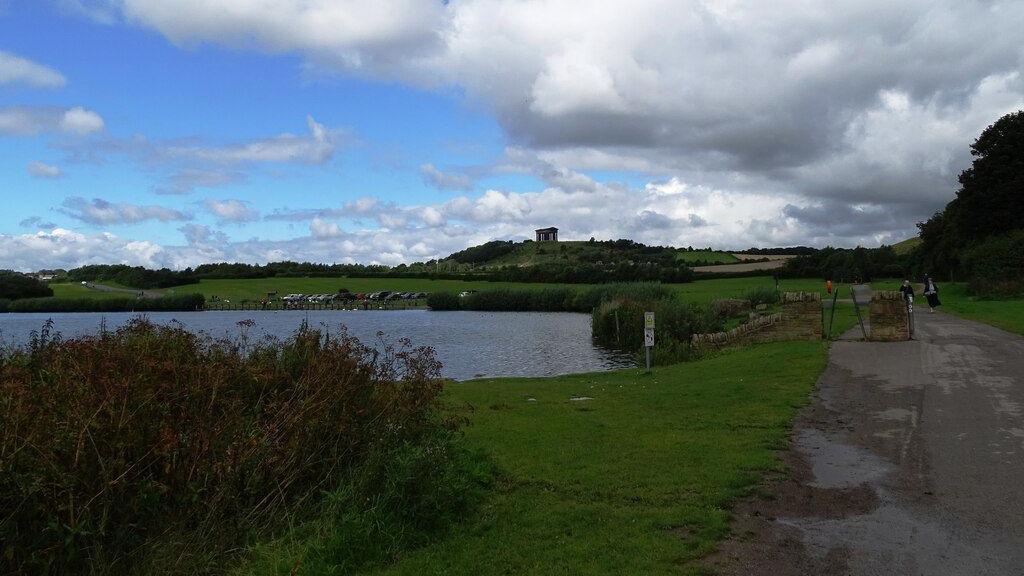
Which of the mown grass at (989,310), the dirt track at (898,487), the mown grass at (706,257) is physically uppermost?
the mown grass at (706,257)

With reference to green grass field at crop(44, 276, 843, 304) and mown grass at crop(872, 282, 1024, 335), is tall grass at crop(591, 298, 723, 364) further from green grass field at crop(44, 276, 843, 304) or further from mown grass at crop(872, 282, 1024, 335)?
green grass field at crop(44, 276, 843, 304)

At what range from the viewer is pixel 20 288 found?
117 meters

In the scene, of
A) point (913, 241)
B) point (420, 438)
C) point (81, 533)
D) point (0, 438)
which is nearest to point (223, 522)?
point (81, 533)

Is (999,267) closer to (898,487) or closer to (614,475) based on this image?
(898,487)

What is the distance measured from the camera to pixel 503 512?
24.0 feet

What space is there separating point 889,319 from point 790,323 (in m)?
3.33

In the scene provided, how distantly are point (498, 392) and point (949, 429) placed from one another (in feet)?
34.6

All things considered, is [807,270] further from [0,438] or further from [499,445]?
[0,438]

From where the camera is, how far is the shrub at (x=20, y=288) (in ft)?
372

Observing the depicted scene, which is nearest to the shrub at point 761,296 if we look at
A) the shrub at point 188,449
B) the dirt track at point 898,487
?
the dirt track at point 898,487

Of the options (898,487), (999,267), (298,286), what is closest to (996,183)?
(999,267)

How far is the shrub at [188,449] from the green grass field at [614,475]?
0.72 metres

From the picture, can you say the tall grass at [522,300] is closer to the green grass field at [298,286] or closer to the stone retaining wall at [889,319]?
the green grass field at [298,286]

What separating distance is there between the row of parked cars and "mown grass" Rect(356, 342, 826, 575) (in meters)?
113
